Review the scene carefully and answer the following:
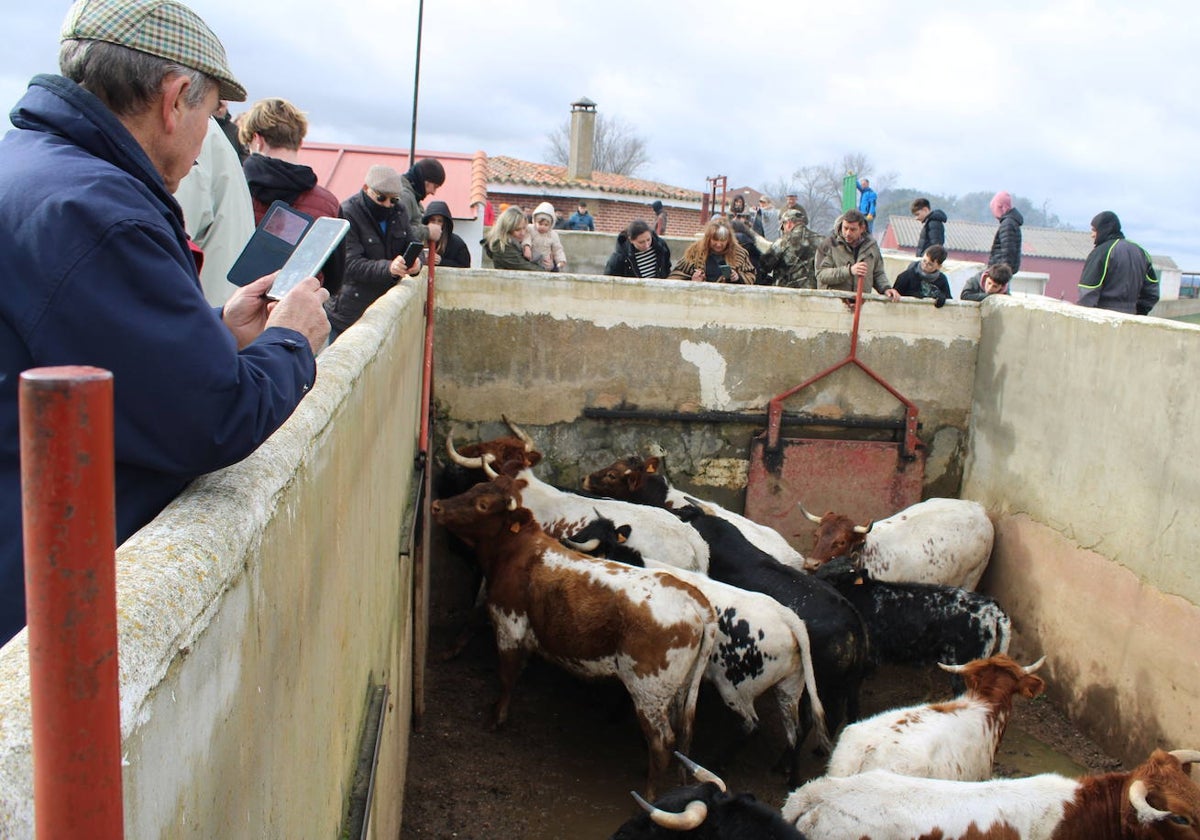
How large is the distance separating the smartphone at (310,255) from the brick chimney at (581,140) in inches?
1177

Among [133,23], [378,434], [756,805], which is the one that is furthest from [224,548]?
[756,805]

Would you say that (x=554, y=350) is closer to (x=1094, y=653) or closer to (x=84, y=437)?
(x=1094, y=653)

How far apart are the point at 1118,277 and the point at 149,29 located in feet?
28.6

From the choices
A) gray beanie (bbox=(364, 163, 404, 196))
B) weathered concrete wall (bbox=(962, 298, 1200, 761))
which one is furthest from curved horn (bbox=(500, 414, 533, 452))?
weathered concrete wall (bbox=(962, 298, 1200, 761))

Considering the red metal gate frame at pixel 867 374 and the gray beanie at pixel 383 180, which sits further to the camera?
the red metal gate frame at pixel 867 374

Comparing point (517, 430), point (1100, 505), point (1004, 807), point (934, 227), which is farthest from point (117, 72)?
point (934, 227)

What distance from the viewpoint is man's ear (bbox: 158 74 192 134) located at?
5.76ft

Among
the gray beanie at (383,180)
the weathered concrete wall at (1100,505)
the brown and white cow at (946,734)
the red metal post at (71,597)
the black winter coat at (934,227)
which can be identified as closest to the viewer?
the red metal post at (71,597)

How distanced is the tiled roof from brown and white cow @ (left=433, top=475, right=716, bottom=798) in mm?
24295

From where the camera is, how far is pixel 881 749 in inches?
179

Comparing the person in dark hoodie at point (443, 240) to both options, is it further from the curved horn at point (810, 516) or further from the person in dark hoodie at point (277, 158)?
the curved horn at point (810, 516)

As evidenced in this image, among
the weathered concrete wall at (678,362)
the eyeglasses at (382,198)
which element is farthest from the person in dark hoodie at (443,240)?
the eyeglasses at (382,198)

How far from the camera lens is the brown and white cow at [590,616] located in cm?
541

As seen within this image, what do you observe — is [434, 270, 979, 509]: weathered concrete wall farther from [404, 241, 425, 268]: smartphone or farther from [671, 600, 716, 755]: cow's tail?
[671, 600, 716, 755]: cow's tail
